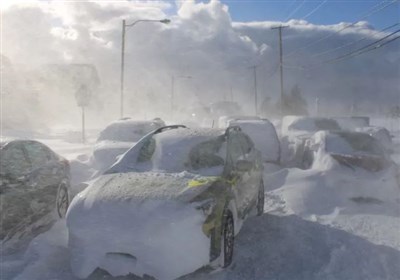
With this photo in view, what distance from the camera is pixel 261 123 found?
14188 mm

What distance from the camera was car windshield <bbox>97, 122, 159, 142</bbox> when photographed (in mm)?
13227

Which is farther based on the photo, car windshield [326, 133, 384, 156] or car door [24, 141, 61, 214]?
car windshield [326, 133, 384, 156]

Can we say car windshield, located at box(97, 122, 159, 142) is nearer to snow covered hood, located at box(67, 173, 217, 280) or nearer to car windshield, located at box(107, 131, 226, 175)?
car windshield, located at box(107, 131, 226, 175)

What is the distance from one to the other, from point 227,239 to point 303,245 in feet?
4.57

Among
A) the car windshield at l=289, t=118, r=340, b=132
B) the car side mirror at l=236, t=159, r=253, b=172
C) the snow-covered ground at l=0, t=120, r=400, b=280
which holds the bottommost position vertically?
the snow-covered ground at l=0, t=120, r=400, b=280

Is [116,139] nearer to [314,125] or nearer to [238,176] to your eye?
[238,176]

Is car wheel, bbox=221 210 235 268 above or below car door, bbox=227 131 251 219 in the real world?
below

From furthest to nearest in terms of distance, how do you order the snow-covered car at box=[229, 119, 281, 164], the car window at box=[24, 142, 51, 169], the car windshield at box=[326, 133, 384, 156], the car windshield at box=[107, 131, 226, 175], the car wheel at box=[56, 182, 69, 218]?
1. the snow-covered car at box=[229, 119, 281, 164]
2. the car windshield at box=[326, 133, 384, 156]
3. the car wheel at box=[56, 182, 69, 218]
4. the car window at box=[24, 142, 51, 169]
5. the car windshield at box=[107, 131, 226, 175]

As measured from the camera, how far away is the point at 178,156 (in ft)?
20.9

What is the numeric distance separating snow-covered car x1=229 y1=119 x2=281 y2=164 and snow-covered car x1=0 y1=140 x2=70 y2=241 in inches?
243

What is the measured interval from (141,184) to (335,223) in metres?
3.54

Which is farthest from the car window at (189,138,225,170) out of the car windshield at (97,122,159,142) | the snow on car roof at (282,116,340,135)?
the snow on car roof at (282,116,340,135)

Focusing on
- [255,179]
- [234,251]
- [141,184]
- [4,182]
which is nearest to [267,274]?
[234,251]

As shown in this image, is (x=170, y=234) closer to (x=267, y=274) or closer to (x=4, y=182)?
(x=267, y=274)
